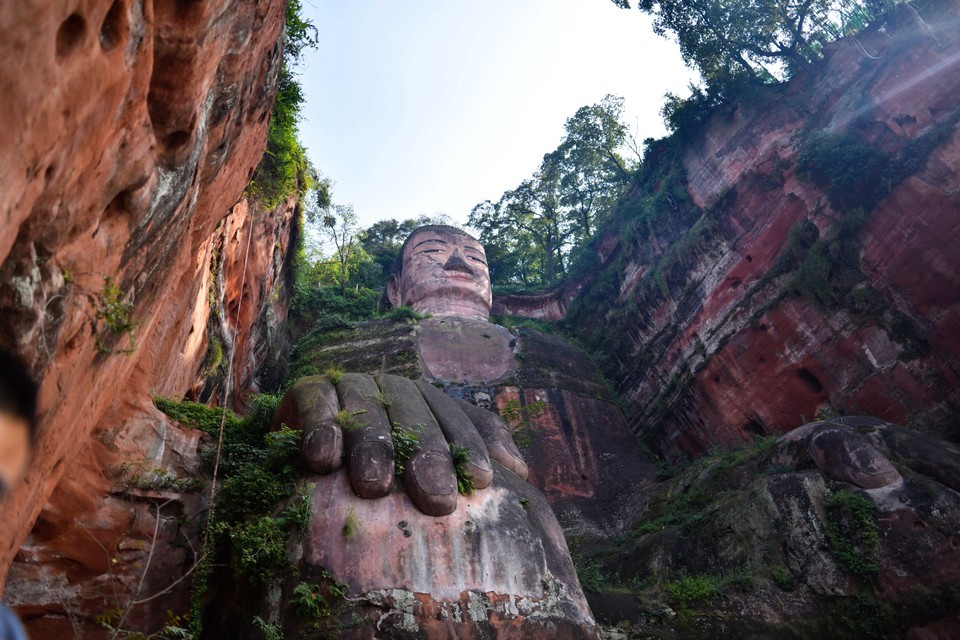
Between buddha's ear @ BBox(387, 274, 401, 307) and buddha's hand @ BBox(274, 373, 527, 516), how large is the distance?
15180 mm

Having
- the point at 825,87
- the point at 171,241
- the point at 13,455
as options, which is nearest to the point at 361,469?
the point at 171,241

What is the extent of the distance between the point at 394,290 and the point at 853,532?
59.2 ft

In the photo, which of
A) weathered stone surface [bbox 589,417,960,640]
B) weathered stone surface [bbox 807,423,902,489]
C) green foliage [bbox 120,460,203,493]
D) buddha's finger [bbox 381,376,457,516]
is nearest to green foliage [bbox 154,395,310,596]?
green foliage [bbox 120,460,203,493]

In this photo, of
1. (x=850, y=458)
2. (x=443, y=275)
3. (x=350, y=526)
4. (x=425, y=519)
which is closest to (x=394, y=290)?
(x=443, y=275)

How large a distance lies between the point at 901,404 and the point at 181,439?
11320 millimetres

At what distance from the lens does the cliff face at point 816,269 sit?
37.8 feet

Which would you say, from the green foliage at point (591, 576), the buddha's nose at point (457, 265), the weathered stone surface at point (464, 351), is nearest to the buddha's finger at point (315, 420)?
the green foliage at point (591, 576)

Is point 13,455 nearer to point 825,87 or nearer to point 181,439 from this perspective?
point 181,439

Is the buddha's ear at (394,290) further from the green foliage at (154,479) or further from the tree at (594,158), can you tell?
the green foliage at (154,479)

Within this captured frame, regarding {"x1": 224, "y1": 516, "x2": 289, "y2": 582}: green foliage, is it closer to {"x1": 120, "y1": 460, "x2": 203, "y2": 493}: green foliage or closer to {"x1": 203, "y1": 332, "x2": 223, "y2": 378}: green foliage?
{"x1": 120, "y1": 460, "x2": 203, "y2": 493}: green foliage

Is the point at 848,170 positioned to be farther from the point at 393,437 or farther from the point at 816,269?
the point at 393,437

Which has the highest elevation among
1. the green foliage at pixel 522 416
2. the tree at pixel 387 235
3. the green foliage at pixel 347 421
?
the tree at pixel 387 235

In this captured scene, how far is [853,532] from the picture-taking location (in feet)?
27.5

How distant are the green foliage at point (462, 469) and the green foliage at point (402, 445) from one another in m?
0.44
